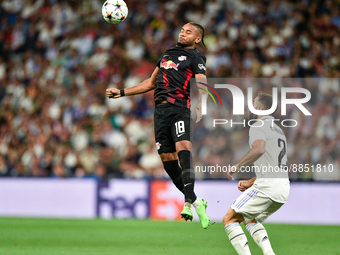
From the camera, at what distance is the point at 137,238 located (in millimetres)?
7914

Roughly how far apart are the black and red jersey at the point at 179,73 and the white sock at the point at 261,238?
1396 mm

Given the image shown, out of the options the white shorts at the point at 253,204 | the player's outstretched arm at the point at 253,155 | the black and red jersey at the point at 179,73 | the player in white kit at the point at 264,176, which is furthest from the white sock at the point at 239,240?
the black and red jersey at the point at 179,73

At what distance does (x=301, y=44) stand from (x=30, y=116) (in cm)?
673

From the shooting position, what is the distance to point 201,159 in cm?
1136

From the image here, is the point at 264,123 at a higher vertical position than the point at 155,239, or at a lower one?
higher

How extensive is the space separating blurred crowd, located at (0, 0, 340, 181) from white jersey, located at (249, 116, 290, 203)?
5.85 meters

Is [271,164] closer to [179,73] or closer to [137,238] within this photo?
[179,73]

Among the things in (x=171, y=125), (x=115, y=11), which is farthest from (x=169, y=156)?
(x=115, y=11)

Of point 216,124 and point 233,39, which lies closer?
point 216,124

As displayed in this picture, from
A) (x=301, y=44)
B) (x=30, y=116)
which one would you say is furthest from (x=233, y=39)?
(x=30, y=116)

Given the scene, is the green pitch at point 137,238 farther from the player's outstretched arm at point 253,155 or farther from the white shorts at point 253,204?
the player's outstretched arm at point 253,155

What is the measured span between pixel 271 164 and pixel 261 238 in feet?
2.64

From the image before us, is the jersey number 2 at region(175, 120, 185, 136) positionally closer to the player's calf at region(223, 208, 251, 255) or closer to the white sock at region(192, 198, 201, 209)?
the white sock at region(192, 198, 201, 209)

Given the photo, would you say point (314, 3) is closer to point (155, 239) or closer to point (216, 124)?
point (216, 124)
